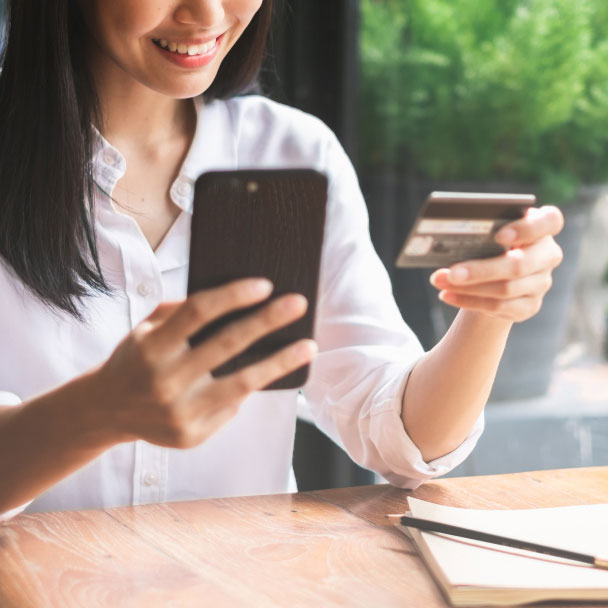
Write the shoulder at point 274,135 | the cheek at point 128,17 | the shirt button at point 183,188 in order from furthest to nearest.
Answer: the shoulder at point 274,135 → the shirt button at point 183,188 → the cheek at point 128,17

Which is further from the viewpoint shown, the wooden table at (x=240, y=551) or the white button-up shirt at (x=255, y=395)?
the white button-up shirt at (x=255, y=395)

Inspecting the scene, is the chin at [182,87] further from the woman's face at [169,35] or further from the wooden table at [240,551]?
the wooden table at [240,551]

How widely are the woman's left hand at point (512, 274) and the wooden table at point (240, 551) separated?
255 mm

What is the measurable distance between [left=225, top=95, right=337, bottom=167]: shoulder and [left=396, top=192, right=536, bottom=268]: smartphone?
1.81ft

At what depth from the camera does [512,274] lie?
3.36ft

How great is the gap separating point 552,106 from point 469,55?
232 millimetres

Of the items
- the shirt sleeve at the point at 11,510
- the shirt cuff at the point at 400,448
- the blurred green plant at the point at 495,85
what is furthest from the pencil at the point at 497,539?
the blurred green plant at the point at 495,85

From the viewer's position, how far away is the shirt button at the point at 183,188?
4.58 feet

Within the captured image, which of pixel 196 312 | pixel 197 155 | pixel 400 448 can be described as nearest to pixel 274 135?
pixel 197 155

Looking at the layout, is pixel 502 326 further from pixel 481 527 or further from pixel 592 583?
A: pixel 592 583

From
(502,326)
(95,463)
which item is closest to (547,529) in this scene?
(502,326)

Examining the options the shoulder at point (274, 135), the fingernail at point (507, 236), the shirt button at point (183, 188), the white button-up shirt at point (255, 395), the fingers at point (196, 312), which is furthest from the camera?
the shoulder at point (274, 135)

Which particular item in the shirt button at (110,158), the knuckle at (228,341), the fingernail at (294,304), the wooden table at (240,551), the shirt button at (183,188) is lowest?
the wooden table at (240,551)

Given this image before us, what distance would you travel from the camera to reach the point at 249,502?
112cm
